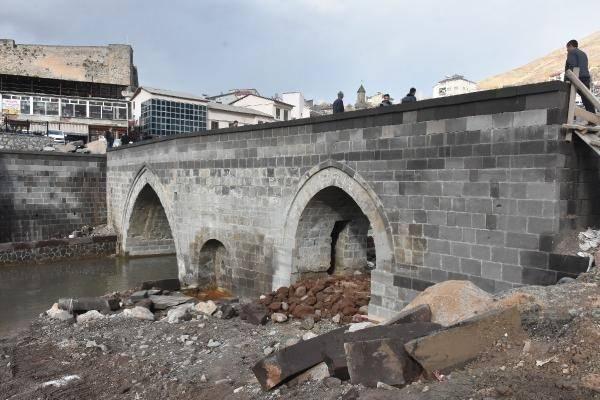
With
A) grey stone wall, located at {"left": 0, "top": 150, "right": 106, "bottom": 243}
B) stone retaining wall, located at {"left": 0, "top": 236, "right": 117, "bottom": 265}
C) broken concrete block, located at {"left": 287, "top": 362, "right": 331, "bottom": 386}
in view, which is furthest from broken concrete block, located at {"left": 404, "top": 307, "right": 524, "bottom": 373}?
grey stone wall, located at {"left": 0, "top": 150, "right": 106, "bottom": 243}

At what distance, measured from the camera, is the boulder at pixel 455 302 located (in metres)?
4.38

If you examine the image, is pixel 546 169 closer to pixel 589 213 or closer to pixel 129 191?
pixel 589 213

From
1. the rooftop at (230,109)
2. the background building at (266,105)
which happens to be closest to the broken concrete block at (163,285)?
the rooftop at (230,109)

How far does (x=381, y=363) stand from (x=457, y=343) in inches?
23.6

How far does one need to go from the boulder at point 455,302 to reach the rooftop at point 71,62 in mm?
37838

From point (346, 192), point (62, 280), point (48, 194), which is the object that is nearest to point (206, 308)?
point (346, 192)

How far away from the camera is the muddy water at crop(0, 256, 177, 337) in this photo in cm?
1136

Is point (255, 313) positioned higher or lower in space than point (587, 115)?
lower

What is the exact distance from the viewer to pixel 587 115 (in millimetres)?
5723

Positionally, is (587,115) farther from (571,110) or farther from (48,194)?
(48,194)

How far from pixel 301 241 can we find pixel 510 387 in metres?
6.55

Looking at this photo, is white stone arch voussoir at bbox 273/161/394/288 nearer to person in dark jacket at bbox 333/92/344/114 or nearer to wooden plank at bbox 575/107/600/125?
person in dark jacket at bbox 333/92/344/114

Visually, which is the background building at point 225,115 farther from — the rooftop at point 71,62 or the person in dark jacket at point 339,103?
the person in dark jacket at point 339,103

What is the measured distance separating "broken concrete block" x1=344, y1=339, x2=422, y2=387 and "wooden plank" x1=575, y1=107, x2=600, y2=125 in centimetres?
361
